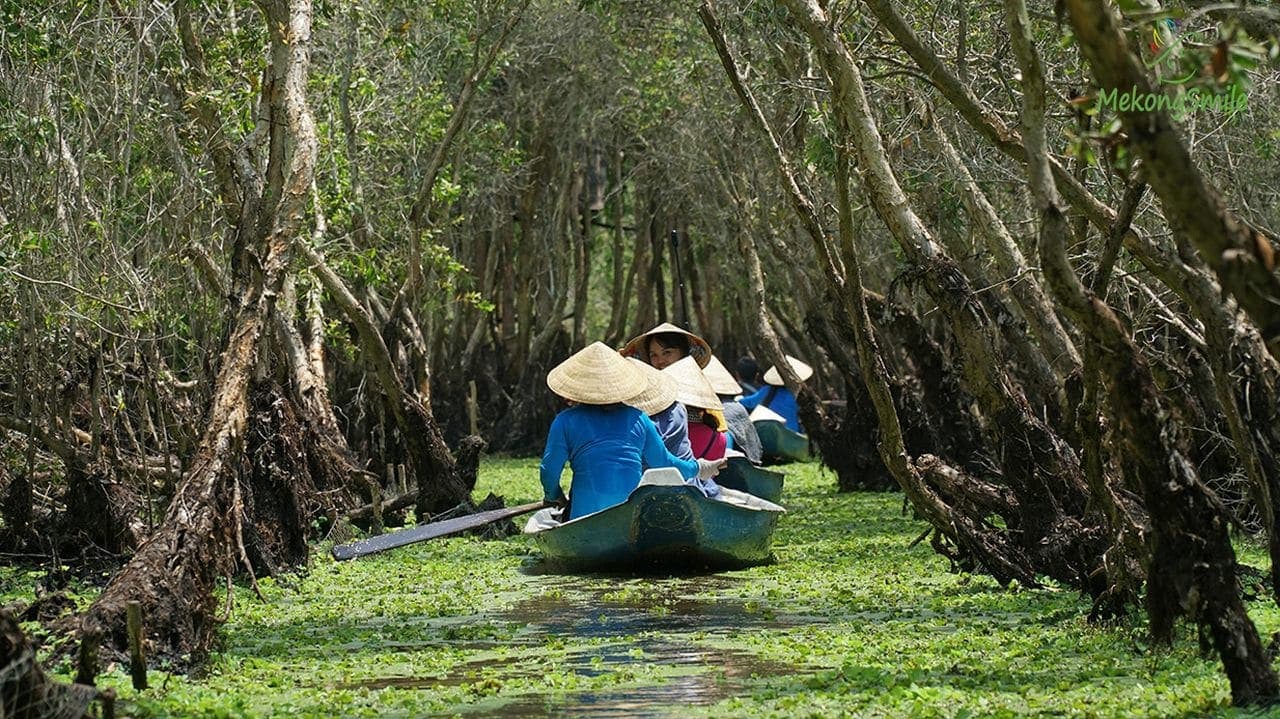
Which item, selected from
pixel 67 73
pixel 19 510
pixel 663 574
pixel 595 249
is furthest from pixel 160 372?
pixel 595 249

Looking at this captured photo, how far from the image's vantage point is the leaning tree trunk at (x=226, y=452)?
7543 millimetres

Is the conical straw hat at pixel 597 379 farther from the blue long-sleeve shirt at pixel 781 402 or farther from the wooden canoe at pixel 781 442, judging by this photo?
the blue long-sleeve shirt at pixel 781 402

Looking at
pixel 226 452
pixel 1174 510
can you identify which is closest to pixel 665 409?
pixel 226 452

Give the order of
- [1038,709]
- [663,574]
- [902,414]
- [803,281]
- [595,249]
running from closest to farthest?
[1038,709]
[663,574]
[902,414]
[803,281]
[595,249]

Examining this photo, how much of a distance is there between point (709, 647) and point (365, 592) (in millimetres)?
3324

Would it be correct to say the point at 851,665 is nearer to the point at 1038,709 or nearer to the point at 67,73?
the point at 1038,709

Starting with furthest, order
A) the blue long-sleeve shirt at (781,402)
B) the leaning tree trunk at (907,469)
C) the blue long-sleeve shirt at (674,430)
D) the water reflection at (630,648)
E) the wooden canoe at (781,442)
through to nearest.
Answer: the blue long-sleeve shirt at (781,402), the wooden canoe at (781,442), the blue long-sleeve shirt at (674,430), the leaning tree trunk at (907,469), the water reflection at (630,648)

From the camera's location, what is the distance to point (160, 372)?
1198 centimetres

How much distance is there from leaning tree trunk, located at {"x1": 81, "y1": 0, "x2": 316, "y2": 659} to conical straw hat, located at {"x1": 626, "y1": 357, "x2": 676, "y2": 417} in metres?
2.97

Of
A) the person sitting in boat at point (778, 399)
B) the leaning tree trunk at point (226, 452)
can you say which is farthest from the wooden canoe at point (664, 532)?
the person sitting in boat at point (778, 399)

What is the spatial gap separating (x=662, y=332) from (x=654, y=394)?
2676 mm

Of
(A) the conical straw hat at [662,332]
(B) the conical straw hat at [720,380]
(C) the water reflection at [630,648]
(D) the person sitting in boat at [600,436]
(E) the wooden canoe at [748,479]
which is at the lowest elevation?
(C) the water reflection at [630,648]

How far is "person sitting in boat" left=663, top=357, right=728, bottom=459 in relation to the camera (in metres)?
14.6

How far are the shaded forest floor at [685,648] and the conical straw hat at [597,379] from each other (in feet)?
3.95
